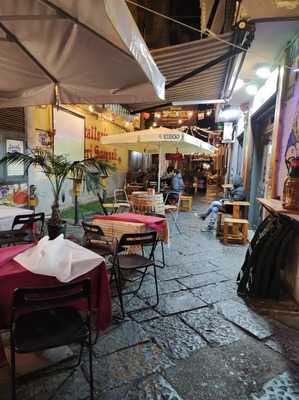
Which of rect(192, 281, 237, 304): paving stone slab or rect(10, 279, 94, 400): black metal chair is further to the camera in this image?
rect(192, 281, 237, 304): paving stone slab

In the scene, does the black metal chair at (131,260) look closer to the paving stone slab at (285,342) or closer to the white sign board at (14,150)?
the paving stone slab at (285,342)

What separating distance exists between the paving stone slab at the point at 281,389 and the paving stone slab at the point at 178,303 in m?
1.02

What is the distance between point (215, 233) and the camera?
19.6 ft

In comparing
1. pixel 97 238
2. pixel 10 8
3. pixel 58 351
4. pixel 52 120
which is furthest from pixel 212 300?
pixel 52 120

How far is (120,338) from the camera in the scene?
2.27m

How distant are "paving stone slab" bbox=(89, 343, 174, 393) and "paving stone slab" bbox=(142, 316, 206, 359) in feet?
0.30

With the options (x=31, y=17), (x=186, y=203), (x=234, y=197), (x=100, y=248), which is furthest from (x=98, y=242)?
(x=186, y=203)

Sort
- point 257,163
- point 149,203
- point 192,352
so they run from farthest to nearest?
point 257,163
point 149,203
point 192,352

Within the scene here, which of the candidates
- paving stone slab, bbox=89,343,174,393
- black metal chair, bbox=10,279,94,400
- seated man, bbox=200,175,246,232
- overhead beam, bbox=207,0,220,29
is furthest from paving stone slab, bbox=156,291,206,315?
overhead beam, bbox=207,0,220,29

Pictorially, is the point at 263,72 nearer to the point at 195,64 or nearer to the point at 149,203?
the point at 195,64

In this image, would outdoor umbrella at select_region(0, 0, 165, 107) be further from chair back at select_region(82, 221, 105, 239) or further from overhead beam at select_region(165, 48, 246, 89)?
overhead beam at select_region(165, 48, 246, 89)

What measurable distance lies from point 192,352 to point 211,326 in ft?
1.39

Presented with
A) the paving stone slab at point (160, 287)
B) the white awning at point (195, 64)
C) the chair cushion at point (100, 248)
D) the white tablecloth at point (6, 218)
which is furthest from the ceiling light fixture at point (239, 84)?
the white tablecloth at point (6, 218)

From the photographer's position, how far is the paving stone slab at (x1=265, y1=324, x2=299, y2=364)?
213cm
